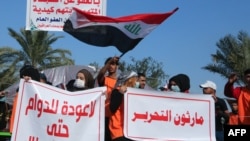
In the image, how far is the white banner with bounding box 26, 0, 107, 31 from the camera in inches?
332

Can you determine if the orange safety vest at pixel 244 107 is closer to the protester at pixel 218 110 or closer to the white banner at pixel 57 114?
the protester at pixel 218 110

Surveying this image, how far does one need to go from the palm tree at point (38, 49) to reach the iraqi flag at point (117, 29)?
22.0 m

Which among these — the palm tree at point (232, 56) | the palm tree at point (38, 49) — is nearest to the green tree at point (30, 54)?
the palm tree at point (38, 49)

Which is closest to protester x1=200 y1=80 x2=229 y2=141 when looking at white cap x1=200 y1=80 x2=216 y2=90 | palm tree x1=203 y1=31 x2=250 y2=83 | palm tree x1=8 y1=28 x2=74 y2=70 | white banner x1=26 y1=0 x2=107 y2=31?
white cap x1=200 y1=80 x2=216 y2=90

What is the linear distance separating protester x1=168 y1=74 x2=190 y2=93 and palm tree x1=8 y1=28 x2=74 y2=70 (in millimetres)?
22247

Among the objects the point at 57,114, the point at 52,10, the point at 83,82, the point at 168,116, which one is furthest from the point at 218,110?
the point at 52,10

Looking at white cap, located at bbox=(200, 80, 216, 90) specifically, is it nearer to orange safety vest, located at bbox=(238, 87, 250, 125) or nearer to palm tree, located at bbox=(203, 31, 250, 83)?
orange safety vest, located at bbox=(238, 87, 250, 125)

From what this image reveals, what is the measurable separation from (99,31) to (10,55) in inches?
874

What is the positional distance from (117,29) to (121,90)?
1.03 metres

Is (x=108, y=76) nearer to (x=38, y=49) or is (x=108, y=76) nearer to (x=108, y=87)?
(x=108, y=87)

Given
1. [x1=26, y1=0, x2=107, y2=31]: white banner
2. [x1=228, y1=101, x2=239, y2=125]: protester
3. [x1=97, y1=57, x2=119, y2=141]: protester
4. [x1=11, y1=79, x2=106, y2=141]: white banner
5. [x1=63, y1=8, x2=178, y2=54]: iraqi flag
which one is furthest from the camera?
[x1=26, y1=0, x2=107, y2=31]: white banner

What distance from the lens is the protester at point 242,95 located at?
675 cm

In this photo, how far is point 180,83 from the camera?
6.84m

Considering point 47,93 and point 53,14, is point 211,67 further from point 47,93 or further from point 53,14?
point 47,93
